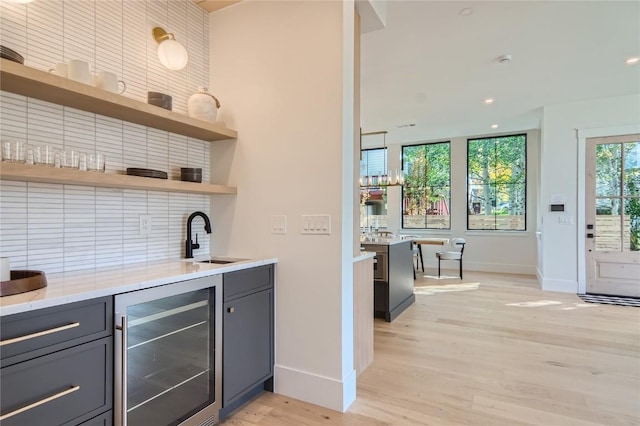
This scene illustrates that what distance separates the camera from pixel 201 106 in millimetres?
2369

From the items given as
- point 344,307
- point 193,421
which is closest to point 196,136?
point 344,307

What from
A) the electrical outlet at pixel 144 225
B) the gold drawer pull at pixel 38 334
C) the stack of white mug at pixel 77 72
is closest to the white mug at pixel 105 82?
the stack of white mug at pixel 77 72

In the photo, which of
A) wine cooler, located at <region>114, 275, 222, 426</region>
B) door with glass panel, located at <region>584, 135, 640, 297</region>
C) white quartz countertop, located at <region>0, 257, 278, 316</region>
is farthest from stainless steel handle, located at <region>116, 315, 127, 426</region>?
door with glass panel, located at <region>584, 135, 640, 297</region>

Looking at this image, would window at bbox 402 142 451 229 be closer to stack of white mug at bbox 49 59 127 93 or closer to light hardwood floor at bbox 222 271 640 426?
light hardwood floor at bbox 222 271 640 426

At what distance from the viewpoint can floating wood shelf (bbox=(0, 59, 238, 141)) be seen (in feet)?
4.78

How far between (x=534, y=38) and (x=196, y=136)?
3340 mm

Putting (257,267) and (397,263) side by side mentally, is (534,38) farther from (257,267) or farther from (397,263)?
(257,267)

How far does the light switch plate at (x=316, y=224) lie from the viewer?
2180 millimetres

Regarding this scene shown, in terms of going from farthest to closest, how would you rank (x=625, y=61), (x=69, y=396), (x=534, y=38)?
1. (x=625, y=61)
2. (x=534, y=38)
3. (x=69, y=396)

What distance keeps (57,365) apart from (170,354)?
567mm

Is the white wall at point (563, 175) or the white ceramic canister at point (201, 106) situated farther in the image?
the white wall at point (563, 175)

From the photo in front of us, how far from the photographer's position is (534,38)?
3.35m

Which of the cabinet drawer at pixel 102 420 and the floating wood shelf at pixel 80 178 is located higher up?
the floating wood shelf at pixel 80 178

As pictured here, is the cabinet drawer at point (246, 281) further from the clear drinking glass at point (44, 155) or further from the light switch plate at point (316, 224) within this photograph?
the clear drinking glass at point (44, 155)
